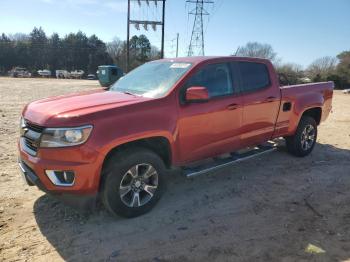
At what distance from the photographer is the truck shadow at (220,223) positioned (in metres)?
3.82

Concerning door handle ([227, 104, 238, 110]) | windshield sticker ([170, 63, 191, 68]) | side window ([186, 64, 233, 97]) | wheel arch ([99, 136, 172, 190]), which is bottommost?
wheel arch ([99, 136, 172, 190])

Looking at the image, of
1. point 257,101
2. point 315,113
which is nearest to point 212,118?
point 257,101

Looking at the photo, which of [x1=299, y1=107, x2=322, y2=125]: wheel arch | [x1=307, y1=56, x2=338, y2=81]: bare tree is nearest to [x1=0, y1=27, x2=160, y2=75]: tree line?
[x1=307, y1=56, x2=338, y2=81]: bare tree

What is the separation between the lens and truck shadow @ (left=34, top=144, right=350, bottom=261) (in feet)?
12.5

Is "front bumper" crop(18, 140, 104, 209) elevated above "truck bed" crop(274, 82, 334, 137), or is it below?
below

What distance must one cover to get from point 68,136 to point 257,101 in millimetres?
3099

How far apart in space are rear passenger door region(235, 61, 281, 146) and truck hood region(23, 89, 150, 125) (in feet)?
5.97

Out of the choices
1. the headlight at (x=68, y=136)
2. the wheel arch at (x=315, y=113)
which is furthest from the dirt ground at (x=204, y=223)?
the wheel arch at (x=315, y=113)

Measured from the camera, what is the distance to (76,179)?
13.0 ft

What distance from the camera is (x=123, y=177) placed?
4.25m

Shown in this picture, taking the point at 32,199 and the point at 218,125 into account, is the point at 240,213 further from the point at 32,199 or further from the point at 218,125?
the point at 32,199

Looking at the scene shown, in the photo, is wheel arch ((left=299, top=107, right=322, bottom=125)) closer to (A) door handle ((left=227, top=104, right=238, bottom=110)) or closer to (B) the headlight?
(A) door handle ((left=227, top=104, right=238, bottom=110))

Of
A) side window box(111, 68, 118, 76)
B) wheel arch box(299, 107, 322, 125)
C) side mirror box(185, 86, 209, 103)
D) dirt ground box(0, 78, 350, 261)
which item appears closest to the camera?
dirt ground box(0, 78, 350, 261)

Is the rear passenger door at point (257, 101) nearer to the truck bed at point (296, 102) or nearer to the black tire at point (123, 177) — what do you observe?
the truck bed at point (296, 102)
